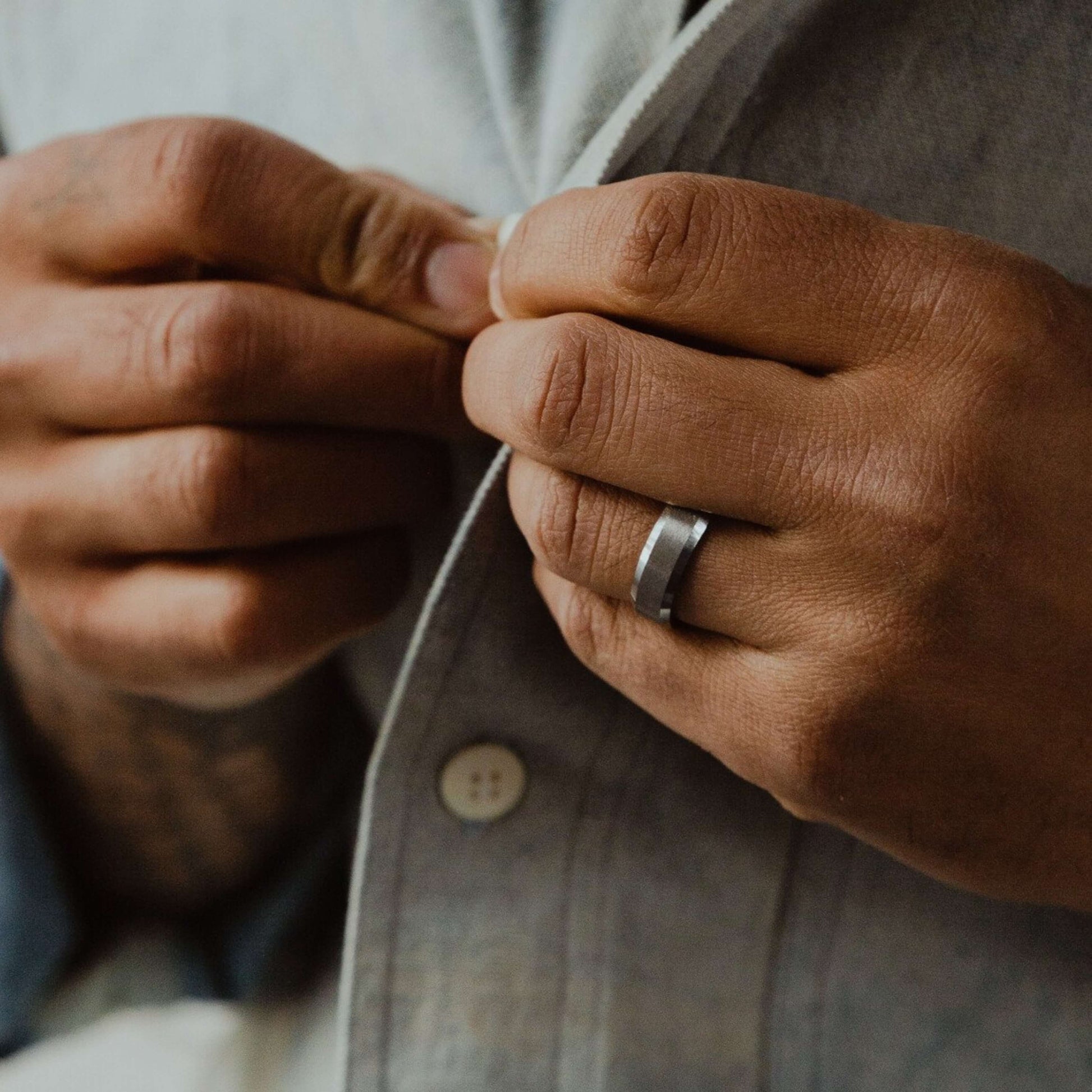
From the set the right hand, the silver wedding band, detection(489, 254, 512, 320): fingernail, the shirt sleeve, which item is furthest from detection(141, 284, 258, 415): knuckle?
the shirt sleeve

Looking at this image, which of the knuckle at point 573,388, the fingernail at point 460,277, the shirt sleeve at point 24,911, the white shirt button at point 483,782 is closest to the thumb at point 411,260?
the fingernail at point 460,277

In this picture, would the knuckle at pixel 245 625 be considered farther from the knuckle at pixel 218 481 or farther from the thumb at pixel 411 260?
the thumb at pixel 411 260

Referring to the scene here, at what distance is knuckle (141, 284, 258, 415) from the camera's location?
448mm

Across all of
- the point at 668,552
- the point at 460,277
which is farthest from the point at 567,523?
the point at 460,277

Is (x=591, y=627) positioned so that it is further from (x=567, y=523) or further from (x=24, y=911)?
(x=24, y=911)

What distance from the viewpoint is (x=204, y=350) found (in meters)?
0.45

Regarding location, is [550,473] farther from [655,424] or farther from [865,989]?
[865,989]

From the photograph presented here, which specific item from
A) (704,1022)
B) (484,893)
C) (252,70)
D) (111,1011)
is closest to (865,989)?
(704,1022)

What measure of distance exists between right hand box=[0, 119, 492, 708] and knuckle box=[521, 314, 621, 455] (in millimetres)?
117

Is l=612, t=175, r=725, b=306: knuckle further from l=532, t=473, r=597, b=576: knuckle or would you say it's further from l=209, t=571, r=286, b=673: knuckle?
l=209, t=571, r=286, b=673: knuckle

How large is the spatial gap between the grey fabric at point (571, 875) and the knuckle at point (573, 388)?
0.08 meters

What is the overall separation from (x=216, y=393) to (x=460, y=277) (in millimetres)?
128

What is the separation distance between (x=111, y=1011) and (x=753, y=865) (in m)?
0.44

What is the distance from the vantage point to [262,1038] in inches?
25.0
